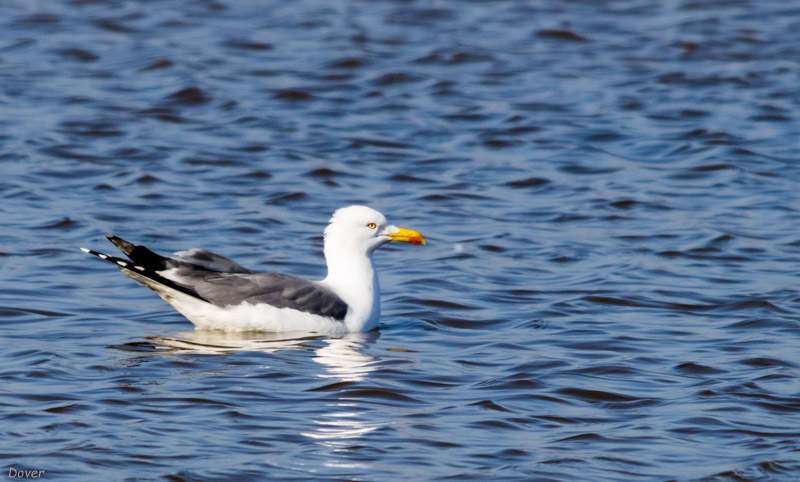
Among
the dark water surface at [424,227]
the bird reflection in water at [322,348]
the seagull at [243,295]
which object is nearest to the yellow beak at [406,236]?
the seagull at [243,295]

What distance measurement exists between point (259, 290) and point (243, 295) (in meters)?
0.12

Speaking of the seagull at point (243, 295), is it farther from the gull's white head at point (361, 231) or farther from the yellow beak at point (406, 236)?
the yellow beak at point (406, 236)

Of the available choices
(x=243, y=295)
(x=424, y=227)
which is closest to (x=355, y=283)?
(x=243, y=295)

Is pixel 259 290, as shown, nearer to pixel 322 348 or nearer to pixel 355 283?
pixel 322 348

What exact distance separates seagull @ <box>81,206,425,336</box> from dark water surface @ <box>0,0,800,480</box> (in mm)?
220

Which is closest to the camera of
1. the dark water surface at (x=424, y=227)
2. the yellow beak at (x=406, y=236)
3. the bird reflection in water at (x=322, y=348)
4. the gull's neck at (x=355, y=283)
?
the dark water surface at (x=424, y=227)

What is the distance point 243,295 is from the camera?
9188 mm

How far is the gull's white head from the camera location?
9883mm

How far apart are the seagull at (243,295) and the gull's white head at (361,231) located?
34 centimetres

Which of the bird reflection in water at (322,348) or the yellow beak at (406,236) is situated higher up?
the yellow beak at (406,236)

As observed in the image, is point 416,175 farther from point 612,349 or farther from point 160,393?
point 160,393

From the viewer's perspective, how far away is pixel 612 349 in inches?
354

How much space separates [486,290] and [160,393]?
387cm

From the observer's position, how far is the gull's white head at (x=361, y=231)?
9883mm
